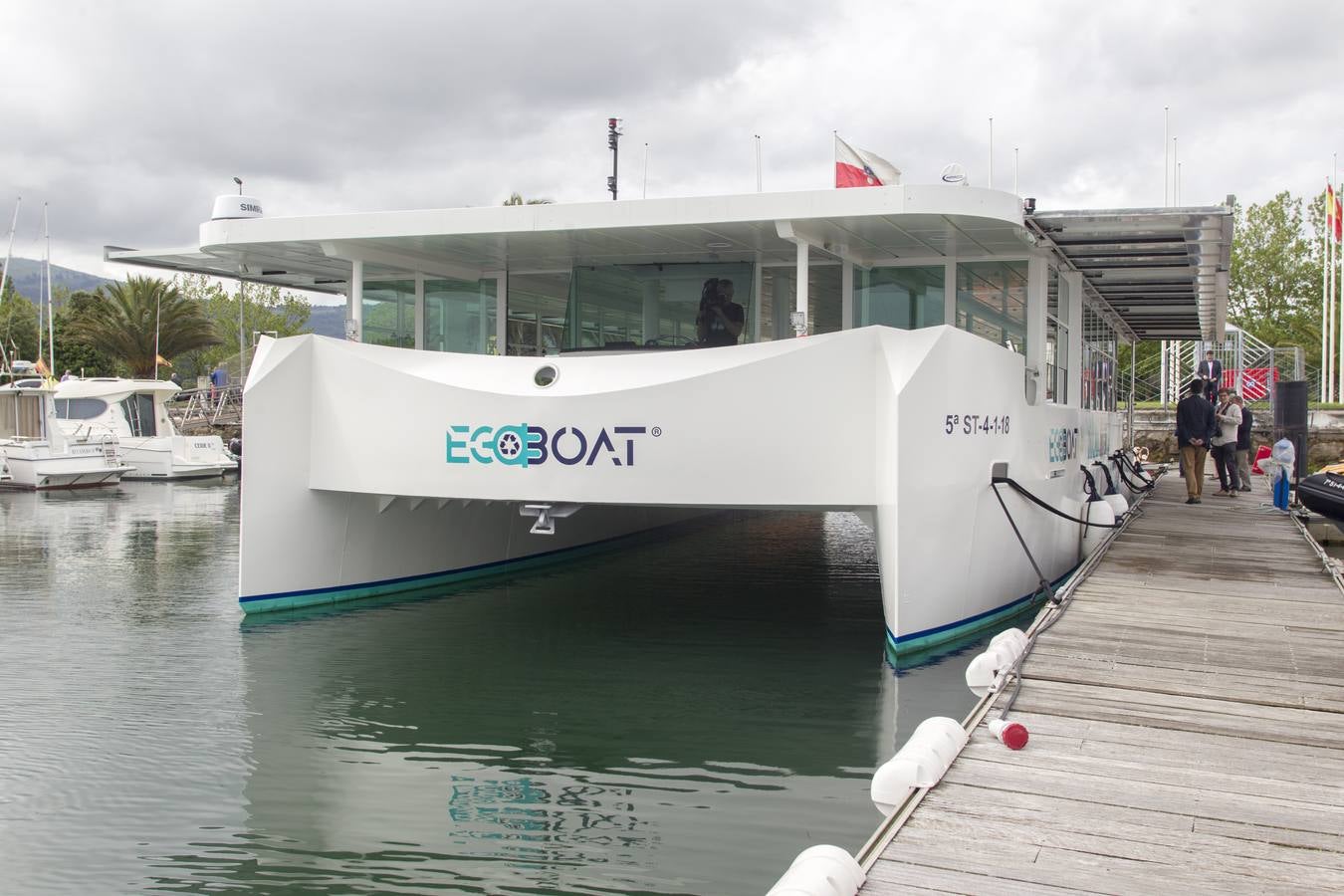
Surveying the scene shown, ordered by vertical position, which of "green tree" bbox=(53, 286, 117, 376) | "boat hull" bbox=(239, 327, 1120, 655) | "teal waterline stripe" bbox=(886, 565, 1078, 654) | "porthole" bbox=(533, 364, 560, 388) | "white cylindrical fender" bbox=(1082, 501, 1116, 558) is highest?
"green tree" bbox=(53, 286, 117, 376)

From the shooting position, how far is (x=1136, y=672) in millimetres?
6160

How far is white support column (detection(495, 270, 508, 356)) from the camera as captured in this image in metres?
12.1

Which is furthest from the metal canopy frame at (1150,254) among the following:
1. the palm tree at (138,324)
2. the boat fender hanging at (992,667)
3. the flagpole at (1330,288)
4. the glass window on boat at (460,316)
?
the palm tree at (138,324)

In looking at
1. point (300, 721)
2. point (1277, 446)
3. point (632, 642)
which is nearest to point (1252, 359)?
point (1277, 446)

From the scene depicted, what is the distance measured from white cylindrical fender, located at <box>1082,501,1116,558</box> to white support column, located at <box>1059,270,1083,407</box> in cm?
134

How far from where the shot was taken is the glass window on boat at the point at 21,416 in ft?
95.1

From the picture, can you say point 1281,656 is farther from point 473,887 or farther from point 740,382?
point 473,887

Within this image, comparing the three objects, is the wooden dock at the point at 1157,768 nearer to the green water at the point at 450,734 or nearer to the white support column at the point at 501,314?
the green water at the point at 450,734

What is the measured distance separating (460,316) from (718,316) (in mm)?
2932

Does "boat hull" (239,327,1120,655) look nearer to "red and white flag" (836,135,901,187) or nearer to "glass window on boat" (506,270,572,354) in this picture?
"red and white flag" (836,135,901,187)

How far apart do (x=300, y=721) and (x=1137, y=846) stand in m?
5.10

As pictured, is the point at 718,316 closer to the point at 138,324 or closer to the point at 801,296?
the point at 801,296

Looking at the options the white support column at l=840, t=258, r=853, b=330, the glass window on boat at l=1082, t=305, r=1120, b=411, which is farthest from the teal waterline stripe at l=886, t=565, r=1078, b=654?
the glass window on boat at l=1082, t=305, r=1120, b=411

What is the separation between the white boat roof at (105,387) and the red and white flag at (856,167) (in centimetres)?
2675
